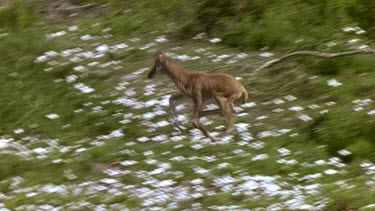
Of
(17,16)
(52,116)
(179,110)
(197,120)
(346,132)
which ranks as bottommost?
(346,132)

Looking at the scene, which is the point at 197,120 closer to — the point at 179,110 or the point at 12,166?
the point at 179,110

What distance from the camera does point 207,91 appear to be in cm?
1107

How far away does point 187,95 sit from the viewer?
11.3m

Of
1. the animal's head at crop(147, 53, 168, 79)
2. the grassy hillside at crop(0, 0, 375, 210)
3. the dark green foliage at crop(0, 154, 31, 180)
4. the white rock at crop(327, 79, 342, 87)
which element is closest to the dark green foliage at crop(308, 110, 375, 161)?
the grassy hillside at crop(0, 0, 375, 210)

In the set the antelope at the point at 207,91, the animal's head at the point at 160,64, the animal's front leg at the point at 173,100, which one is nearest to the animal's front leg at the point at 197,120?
the antelope at the point at 207,91

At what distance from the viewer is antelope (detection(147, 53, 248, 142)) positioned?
11.0m

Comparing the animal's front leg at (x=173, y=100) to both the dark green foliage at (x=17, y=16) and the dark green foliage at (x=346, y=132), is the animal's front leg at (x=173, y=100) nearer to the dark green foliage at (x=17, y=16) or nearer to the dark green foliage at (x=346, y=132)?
the dark green foliage at (x=346, y=132)

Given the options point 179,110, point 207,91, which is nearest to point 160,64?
point 207,91

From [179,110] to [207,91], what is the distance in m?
1.43

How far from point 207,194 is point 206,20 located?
247 inches

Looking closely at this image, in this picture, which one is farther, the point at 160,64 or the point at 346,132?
the point at 160,64

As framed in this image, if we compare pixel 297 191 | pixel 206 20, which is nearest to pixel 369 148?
pixel 297 191

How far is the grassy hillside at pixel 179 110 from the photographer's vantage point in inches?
388

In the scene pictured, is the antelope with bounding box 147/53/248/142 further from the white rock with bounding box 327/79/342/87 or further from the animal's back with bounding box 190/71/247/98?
the white rock with bounding box 327/79/342/87
